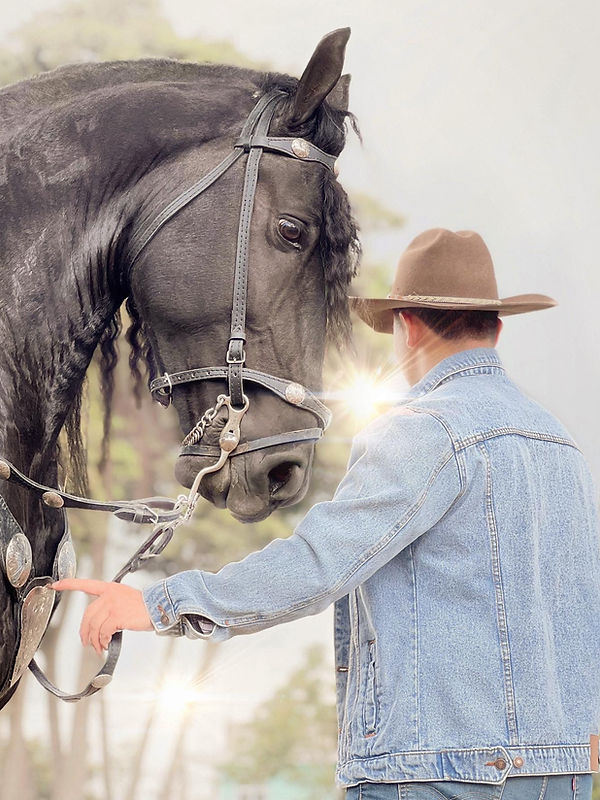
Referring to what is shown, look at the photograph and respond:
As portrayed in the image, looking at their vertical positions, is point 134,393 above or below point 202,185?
below

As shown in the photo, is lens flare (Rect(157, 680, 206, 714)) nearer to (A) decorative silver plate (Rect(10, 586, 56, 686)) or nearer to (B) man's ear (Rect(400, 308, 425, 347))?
(A) decorative silver plate (Rect(10, 586, 56, 686))

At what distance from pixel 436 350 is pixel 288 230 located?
0.41 meters

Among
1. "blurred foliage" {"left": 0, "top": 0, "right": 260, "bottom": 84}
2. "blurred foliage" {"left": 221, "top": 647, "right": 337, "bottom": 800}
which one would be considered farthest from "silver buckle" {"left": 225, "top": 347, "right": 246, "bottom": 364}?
"blurred foliage" {"left": 221, "top": 647, "right": 337, "bottom": 800}

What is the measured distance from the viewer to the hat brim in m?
1.75

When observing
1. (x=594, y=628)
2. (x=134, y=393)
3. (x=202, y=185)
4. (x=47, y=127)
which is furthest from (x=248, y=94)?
(x=594, y=628)

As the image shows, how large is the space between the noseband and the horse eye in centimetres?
7

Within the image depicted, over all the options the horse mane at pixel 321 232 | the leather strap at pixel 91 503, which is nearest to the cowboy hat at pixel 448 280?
the horse mane at pixel 321 232

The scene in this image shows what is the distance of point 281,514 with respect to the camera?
366 inches

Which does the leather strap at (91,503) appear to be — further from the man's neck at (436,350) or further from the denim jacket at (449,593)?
the man's neck at (436,350)

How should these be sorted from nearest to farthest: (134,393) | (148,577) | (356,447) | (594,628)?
1. (594,628)
2. (356,447)
3. (134,393)
4. (148,577)

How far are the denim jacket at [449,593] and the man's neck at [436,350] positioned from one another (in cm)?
17

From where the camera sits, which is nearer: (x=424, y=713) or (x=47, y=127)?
(x=424, y=713)

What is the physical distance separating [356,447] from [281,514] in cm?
Answer: 761

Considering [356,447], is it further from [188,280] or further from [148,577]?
[148,577]
